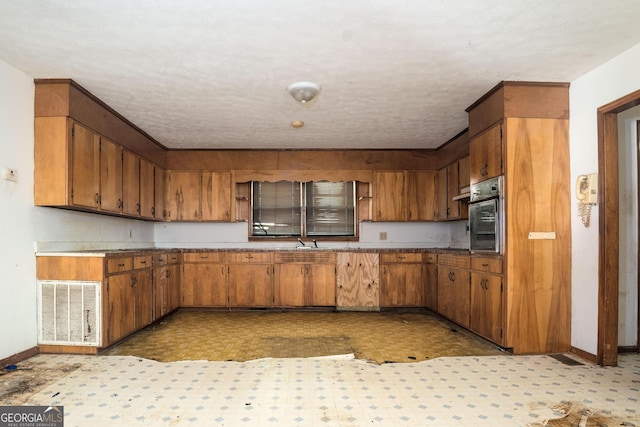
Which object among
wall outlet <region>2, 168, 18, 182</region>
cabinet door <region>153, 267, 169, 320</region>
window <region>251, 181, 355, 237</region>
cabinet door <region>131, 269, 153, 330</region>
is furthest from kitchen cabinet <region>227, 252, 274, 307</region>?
wall outlet <region>2, 168, 18, 182</region>

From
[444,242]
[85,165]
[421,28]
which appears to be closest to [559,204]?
[421,28]

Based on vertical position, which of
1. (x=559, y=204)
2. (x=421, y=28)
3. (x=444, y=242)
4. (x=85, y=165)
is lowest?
(x=444, y=242)

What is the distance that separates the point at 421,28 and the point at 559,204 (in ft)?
7.26

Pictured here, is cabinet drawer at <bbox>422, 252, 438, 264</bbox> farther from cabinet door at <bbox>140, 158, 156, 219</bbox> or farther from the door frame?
cabinet door at <bbox>140, 158, 156, 219</bbox>

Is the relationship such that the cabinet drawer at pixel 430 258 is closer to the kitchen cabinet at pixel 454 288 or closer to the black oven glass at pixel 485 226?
the kitchen cabinet at pixel 454 288

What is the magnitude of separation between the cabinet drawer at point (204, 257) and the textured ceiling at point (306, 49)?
229cm

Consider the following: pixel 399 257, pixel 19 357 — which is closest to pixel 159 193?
pixel 19 357

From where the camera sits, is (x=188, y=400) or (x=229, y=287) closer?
(x=188, y=400)

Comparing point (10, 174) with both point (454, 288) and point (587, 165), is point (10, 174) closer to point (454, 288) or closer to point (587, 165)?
point (454, 288)

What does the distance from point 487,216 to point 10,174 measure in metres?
4.46

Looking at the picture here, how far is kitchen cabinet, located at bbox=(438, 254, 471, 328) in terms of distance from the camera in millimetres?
4496

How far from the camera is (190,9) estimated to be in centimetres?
252

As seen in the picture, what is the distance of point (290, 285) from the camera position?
605 cm

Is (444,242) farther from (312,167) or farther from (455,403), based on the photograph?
(455,403)
